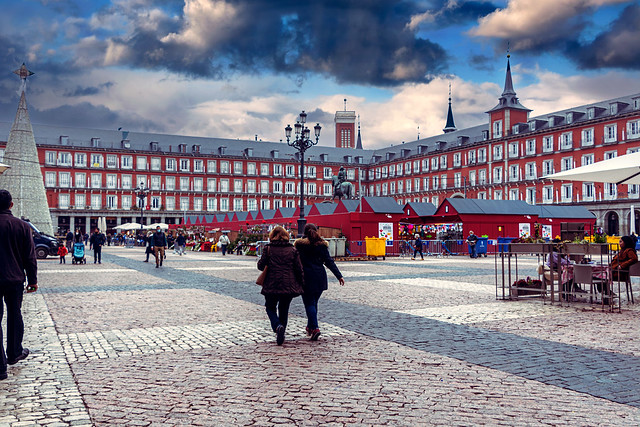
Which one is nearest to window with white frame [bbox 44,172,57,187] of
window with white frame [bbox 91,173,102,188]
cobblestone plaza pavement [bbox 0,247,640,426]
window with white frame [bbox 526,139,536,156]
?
window with white frame [bbox 91,173,102,188]

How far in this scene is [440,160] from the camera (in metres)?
77.2

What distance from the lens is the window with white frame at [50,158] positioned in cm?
7219

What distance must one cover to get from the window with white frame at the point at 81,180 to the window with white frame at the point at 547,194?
5591cm

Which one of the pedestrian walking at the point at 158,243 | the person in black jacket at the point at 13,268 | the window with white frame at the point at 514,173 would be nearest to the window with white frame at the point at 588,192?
the window with white frame at the point at 514,173

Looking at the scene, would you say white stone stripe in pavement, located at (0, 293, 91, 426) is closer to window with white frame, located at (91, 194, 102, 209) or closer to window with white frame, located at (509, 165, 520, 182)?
window with white frame, located at (509, 165, 520, 182)

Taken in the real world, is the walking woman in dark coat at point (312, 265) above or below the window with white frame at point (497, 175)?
below

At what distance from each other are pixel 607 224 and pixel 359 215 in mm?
35612

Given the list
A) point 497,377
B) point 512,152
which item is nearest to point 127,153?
point 512,152

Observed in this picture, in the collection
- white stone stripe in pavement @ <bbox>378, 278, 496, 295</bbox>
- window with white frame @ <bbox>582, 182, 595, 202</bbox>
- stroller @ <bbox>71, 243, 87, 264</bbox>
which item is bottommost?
white stone stripe in pavement @ <bbox>378, 278, 496, 295</bbox>

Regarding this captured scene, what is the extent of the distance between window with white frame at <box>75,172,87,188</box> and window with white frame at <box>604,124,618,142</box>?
61.1 m

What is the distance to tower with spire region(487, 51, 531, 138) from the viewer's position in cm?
6675

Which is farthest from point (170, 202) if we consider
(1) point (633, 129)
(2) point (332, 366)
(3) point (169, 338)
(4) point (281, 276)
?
(2) point (332, 366)

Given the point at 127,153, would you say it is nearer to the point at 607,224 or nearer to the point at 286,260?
the point at 607,224

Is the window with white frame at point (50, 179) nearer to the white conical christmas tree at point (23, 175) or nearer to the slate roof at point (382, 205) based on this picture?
the white conical christmas tree at point (23, 175)
